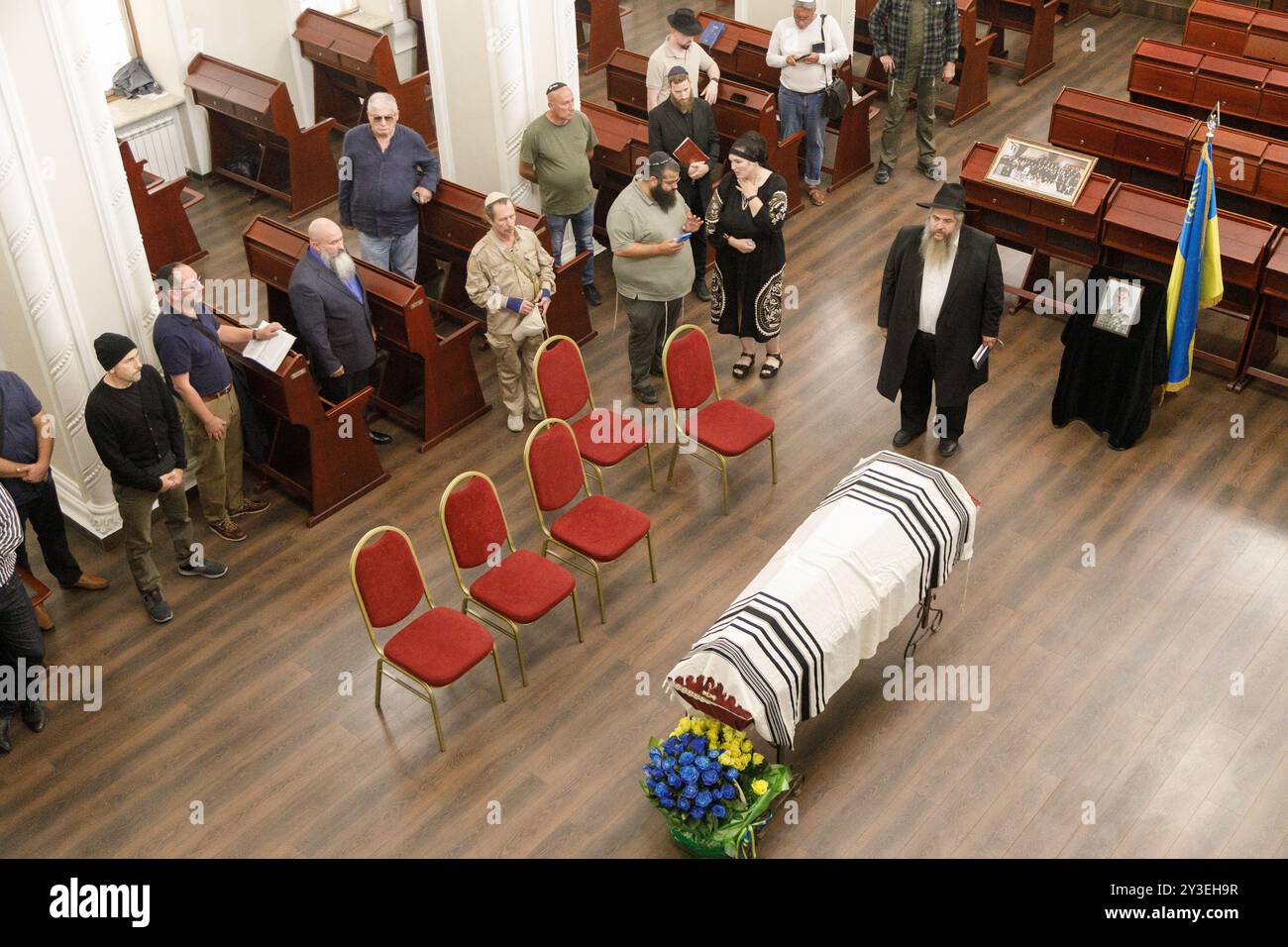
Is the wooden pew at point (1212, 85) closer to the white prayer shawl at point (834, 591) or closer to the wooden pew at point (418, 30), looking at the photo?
the white prayer shawl at point (834, 591)

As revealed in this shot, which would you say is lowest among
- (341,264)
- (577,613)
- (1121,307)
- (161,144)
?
(577,613)

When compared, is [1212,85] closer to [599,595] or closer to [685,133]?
[685,133]

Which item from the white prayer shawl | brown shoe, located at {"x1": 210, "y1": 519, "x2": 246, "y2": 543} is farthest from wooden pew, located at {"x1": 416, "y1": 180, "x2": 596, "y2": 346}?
the white prayer shawl

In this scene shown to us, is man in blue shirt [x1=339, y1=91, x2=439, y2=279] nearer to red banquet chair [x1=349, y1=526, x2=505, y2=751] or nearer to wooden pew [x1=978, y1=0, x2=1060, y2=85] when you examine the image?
red banquet chair [x1=349, y1=526, x2=505, y2=751]

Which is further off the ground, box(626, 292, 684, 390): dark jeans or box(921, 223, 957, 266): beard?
box(921, 223, 957, 266): beard

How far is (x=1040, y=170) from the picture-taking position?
914cm

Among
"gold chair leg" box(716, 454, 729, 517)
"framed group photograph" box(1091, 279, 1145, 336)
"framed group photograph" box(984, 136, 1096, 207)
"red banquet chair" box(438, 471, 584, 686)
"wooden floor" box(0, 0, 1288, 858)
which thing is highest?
"framed group photograph" box(984, 136, 1096, 207)

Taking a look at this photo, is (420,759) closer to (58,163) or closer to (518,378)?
(518,378)

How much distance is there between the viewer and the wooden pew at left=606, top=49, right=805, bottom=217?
10273 mm

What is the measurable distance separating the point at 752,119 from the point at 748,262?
90.4 inches

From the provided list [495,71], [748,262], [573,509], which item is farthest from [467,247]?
[573,509]

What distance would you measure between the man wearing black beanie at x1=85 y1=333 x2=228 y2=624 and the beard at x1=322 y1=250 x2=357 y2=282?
1271mm

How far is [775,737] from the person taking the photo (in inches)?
235

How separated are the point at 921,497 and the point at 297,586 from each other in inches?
137
